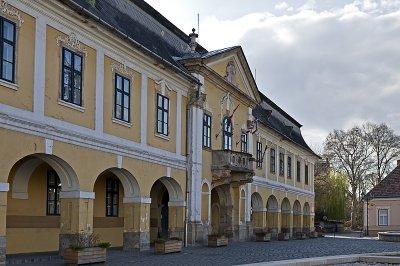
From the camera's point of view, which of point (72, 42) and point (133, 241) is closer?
point (72, 42)

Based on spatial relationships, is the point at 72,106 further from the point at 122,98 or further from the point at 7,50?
the point at 122,98

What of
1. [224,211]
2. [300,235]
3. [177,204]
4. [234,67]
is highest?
[234,67]

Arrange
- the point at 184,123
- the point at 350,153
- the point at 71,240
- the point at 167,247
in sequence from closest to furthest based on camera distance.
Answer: the point at 71,240 → the point at 167,247 → the point at 184,123 → the point at 350,153

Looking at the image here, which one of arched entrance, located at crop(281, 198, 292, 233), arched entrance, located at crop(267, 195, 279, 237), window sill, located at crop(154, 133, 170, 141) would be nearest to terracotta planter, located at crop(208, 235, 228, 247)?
window sill, located at crop(154, 133, 170, 141)

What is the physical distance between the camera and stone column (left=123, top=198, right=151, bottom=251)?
2286cm

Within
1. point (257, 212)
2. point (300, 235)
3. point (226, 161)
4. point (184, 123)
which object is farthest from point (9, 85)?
point (300, 235)

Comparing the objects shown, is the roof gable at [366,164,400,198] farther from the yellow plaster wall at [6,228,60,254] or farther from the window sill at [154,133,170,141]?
the yellow plaster wall at [6,228,60,254]

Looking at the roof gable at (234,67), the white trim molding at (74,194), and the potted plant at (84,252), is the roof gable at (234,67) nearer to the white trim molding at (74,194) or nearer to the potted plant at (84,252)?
the white trim molding at (74,194)

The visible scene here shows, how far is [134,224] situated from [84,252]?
5635mm

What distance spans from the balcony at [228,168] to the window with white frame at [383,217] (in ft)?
97.7

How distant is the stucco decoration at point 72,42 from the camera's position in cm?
1806

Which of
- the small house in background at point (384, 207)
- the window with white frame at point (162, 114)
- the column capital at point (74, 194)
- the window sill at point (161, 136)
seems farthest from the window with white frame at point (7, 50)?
the small house in background at point (384, 207)

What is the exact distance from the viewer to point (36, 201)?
20.3m

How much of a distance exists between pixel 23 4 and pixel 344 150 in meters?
53.9
